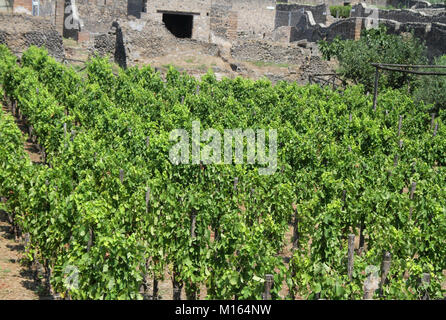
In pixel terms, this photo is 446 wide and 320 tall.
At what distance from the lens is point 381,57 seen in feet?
94.5

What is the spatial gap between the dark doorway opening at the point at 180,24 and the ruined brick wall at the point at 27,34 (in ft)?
31.9

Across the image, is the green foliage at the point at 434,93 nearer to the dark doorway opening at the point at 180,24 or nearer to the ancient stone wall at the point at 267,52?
the ancient stone wall at the point at 267,52

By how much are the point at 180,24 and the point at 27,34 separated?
11315mm

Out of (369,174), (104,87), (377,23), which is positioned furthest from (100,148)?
(377,23)

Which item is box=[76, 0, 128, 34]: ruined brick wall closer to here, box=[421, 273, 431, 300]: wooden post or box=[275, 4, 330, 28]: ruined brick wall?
box=[275, 4, 330, 28]: ruined brick wall

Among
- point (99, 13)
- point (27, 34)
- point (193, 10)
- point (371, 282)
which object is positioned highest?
point (193, 10)

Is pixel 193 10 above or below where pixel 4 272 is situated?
above

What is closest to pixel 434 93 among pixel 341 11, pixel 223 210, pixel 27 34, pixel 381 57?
pixel 381 57

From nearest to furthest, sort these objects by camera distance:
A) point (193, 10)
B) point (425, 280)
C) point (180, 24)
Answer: point (425, 280) → point (193, 10) → point (180, 24)

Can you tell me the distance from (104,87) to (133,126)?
747 centimetres

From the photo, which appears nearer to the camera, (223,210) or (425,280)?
(425,280)

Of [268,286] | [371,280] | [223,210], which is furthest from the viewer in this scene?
[223,210]

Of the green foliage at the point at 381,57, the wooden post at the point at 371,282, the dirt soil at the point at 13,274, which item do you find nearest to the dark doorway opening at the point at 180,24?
the green foliage at the point at 381,57

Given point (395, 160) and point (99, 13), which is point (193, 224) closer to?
point (395, 160)
